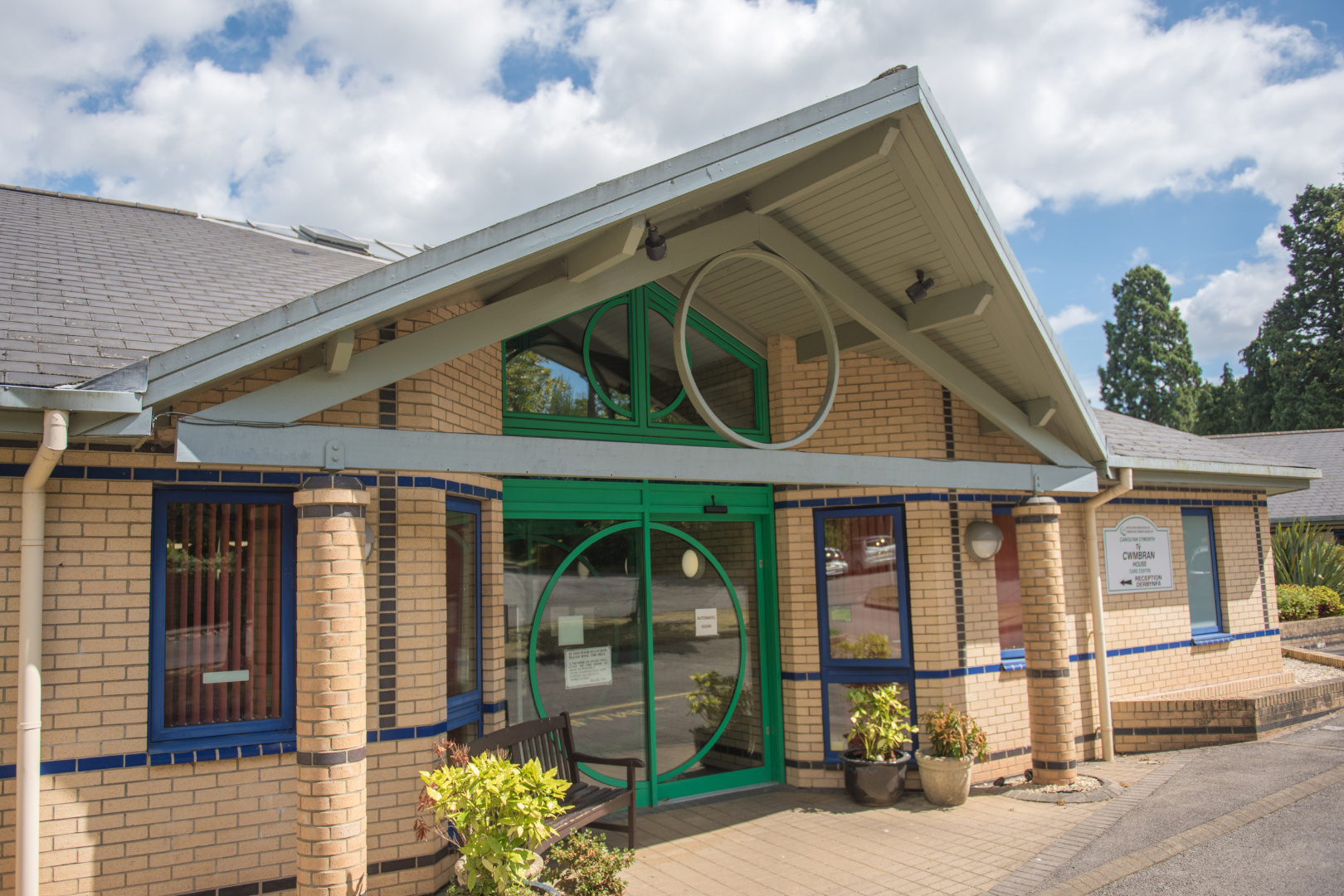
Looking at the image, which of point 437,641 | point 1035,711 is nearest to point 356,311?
point 437,641

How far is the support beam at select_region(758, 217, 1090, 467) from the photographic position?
6.29 metres

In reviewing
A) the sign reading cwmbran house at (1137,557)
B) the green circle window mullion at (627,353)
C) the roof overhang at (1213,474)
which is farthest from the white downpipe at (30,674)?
the sign reading cwmbran house at (1137,557)

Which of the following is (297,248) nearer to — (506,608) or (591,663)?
(506,608)

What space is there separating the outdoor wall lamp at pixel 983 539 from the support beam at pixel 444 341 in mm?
3543

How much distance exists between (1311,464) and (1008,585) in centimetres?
1928

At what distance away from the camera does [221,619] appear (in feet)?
16.1

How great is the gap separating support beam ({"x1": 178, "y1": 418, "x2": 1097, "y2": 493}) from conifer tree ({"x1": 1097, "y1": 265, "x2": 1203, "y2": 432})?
39054mm

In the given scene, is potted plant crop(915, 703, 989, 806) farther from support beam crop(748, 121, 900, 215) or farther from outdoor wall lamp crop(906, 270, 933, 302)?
support beam crop(748, 121, 900, 215)

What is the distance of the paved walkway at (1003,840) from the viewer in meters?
5.27

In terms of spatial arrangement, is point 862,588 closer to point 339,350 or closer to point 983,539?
point 983,539

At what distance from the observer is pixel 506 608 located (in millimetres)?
6184

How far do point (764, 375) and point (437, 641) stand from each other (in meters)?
3.85

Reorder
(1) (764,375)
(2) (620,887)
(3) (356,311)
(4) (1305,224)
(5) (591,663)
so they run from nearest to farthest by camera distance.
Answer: (3) (356,311)
(2) (620,887)
(5) (591,663)
(1) (764,375)
(4) (1305,224)

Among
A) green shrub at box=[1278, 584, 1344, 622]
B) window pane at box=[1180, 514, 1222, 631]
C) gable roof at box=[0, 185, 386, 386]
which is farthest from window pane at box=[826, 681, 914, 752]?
green shrub at box=[1278, 584, 1344, 622]
